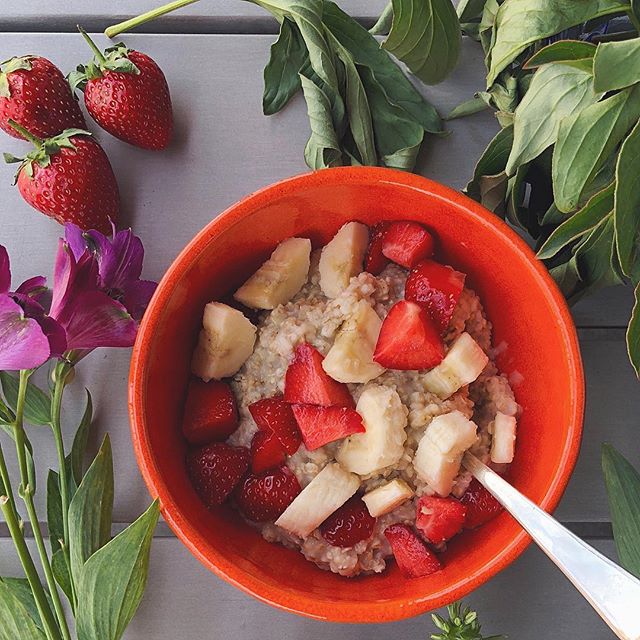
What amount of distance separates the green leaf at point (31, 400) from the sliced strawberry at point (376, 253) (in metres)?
0.42

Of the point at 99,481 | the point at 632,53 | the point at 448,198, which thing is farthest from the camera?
the point at 99,481

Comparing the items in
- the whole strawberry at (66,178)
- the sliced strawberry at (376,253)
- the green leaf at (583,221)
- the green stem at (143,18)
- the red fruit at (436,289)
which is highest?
the green stem at (143,18)

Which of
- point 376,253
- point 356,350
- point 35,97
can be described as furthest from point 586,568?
point 35,97

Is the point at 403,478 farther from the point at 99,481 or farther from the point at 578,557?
the point at 99,481

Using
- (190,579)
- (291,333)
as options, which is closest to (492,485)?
(291,333)

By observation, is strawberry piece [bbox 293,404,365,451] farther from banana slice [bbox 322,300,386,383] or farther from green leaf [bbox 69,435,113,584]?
green leaf [bbox 69,435,113,584]

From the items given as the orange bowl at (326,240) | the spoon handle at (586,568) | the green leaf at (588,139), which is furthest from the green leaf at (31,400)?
the green leaf at (588,139)

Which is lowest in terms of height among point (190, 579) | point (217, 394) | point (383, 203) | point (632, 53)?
point (190, 579)

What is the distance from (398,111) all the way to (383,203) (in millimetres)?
174

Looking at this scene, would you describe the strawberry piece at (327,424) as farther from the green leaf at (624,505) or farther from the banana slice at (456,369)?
the green leaf at (624,505)

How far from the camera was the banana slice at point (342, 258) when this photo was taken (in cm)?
97

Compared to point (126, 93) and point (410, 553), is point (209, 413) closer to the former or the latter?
point (410, 553)

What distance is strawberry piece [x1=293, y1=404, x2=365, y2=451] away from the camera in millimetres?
905

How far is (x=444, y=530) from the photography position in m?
0.91
